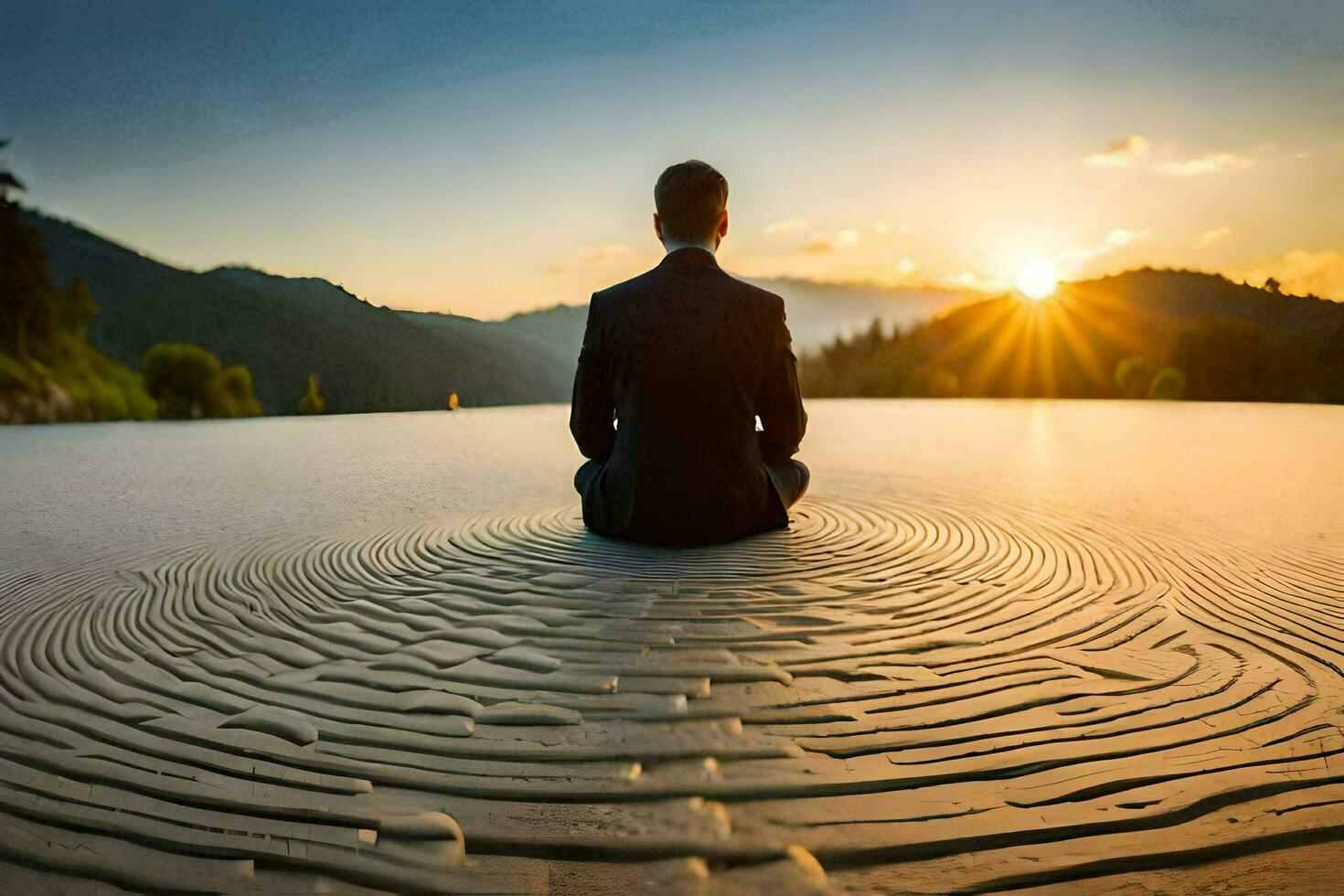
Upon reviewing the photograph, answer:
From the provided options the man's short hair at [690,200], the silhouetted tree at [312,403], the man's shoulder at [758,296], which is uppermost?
the man's short hair at [690,200]

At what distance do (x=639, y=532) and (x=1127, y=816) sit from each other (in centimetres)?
259

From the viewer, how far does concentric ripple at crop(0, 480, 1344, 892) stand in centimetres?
126

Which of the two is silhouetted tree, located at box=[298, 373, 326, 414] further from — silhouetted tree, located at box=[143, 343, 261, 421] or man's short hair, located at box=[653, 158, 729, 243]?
man's short hair, located at box=[653, 158, 729, 243]

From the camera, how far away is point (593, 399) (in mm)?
3709

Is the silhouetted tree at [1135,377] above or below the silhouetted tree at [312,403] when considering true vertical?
above

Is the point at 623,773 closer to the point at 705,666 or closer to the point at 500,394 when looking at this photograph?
the point at 705,666

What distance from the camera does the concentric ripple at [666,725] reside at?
4.15 ft

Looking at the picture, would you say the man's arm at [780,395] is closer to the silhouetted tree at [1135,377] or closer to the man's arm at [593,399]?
the man's arm at [593,399]

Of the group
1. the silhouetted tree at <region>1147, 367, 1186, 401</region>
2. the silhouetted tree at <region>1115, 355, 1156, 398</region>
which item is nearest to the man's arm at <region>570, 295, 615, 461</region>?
the silhouetted tree at <region>1147, 367, 1186, 401</region>

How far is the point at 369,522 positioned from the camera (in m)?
4.59

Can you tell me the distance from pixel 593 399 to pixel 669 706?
2.12 m

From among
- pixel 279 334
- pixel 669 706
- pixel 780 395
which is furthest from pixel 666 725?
pixel 279 334

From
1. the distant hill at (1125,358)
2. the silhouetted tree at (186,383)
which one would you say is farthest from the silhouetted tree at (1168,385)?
the silhouetted tree at (186,383)

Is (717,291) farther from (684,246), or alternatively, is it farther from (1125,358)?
(1125,358)
